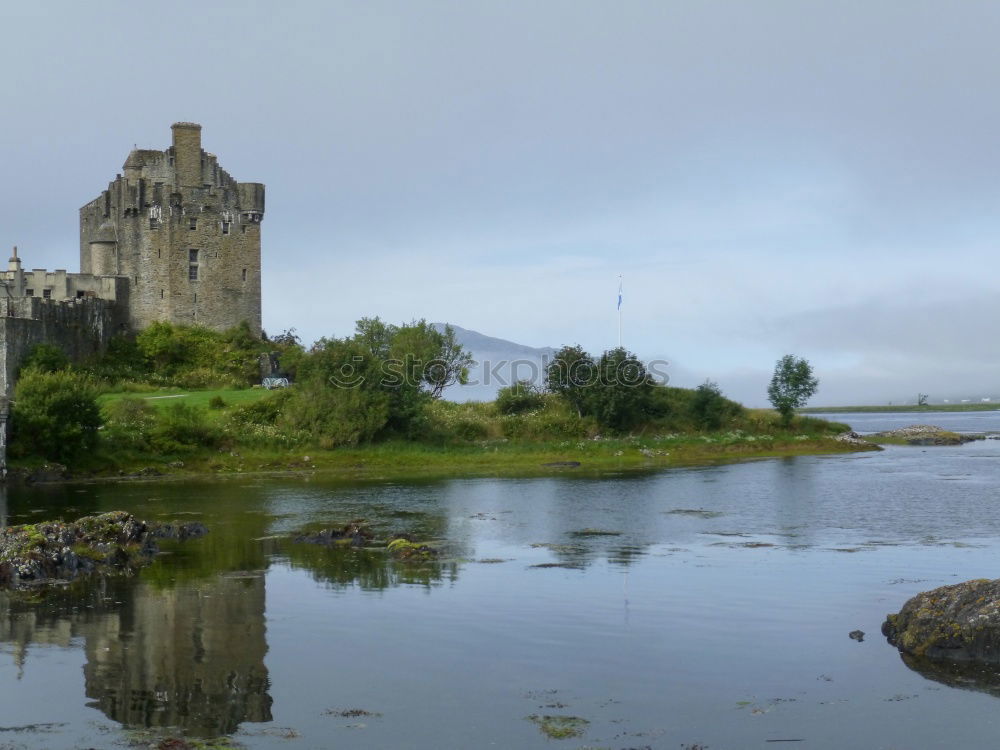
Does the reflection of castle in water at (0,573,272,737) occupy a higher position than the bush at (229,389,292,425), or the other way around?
the bush at (229,389,292,425)

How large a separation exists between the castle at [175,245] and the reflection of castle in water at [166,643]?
5639 cm

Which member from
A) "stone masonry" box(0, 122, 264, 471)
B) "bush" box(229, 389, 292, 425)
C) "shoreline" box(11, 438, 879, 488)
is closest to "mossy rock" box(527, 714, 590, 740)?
"shoreline" box(11, 438, 879, 488)

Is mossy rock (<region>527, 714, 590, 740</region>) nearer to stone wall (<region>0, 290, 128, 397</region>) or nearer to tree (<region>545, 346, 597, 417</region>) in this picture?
stone wall (<region>0, 290, 128, 397</region>)

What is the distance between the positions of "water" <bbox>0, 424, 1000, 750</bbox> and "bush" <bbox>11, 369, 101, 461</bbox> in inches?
655

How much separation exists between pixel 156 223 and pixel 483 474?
34.1 m

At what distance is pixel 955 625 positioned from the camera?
53.9 feet

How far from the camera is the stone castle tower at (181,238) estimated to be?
257 feet

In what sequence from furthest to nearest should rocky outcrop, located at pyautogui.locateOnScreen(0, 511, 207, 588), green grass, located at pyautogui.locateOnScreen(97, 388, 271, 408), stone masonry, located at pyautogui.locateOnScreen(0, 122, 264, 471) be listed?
stone masonry, located at pyautogui.locateOnScreen(0, 122, 264, 471)
green grass, located at pyautogui.locateOnScreen(97, 388, 271, 408)
rocky outcrop, located at pyautogui.locateOnScreen(0, 511, 207, 588)

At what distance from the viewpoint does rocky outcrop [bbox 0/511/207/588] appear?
24312 millimetres

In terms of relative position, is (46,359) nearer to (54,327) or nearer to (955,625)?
(54,327)

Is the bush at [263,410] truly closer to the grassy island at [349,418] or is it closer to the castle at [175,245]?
the grassy island at [349,418]

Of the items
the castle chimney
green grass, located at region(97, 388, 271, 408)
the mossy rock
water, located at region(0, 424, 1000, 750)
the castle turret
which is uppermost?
the castle chimney

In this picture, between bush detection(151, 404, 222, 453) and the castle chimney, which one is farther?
the castle chimney

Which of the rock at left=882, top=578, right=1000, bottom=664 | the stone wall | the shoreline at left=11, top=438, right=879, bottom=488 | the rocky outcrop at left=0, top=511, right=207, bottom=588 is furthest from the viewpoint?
the stone wall
